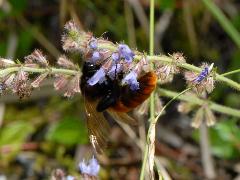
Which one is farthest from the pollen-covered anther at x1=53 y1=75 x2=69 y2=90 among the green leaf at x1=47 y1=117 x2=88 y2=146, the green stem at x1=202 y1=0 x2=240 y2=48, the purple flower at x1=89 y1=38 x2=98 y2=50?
the green leaf at x1=47 y1=117 x2=88 y2=146

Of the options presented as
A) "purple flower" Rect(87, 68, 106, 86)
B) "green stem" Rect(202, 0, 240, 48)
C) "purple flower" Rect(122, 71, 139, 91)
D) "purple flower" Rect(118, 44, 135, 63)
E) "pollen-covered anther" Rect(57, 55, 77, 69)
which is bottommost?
"purple flower" Rect(122, 71, 139, 91)

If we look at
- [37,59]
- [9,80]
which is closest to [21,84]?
[9,80]

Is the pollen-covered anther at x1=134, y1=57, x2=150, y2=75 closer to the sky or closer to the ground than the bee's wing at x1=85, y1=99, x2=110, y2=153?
closer to the sky

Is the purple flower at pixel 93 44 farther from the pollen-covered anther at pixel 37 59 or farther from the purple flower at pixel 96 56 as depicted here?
the pollen-covered anther at pixel 37 59

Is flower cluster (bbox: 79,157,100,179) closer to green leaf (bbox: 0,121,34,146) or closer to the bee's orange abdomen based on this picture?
the bee's orange abdomen


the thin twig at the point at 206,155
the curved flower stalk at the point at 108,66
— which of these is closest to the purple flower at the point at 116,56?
the curved flower stalk at the point at 108,66

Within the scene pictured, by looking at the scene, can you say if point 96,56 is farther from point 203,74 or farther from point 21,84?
point 203,74

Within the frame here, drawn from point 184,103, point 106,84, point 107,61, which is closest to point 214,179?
point 184,103
